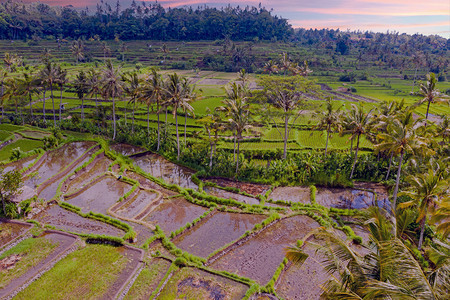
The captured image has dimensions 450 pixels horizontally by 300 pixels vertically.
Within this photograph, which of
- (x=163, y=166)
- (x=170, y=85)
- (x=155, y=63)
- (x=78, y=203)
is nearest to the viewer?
(x=78, y=203)

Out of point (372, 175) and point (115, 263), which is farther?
point (372, 175)

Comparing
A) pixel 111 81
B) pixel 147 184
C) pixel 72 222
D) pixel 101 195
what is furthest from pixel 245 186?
pixel 111 81

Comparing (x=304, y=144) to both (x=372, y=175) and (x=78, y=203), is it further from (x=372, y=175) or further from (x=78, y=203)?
(x=78, y=203)

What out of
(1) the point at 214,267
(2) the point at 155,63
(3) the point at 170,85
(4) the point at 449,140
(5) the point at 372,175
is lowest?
(1) the point at 214,267

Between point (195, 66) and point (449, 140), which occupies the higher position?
point (195, 66)

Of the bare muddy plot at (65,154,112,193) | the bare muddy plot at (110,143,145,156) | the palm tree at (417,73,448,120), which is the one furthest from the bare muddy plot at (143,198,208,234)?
the palm tree at (417,73,448,120)

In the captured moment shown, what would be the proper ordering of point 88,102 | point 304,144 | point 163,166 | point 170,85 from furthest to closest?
point 88,102
point 304,144
point 163,166
point 170,85

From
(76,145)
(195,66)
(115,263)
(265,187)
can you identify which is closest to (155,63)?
(195,66)
